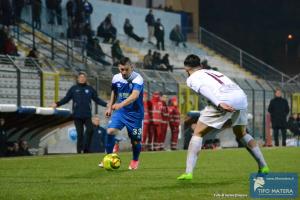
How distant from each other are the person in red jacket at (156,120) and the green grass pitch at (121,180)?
1094 cm

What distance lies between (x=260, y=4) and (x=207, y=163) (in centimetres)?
3188

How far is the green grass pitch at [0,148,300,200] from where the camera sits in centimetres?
1005

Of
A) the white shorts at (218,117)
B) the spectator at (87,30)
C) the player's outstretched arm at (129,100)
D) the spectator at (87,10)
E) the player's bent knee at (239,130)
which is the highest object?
the spectator at (87,10)

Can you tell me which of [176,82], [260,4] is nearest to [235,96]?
[176,82]

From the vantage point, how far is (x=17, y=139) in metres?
24.2

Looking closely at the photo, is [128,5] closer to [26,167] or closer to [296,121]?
[296,121]

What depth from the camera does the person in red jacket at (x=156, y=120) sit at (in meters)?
28.6

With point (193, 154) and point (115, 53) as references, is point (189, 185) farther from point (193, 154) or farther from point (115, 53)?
point (115, 53)

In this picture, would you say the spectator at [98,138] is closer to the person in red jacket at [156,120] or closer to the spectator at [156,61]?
the person in red jacket at [156,120]

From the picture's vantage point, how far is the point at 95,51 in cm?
3562

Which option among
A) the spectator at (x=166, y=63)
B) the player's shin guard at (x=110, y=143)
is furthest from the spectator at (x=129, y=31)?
the player's shin guard at (x=110, y=143)

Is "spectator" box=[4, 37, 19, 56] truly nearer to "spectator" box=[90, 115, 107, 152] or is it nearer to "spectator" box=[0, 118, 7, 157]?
"spectator" box=[90, 115, 107, 152]

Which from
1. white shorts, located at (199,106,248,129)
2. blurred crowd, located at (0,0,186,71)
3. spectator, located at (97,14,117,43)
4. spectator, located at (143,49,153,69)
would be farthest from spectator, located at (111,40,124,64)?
white shorts, located at (199,106,248,129)

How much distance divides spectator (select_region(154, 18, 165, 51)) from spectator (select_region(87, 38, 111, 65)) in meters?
6.43
